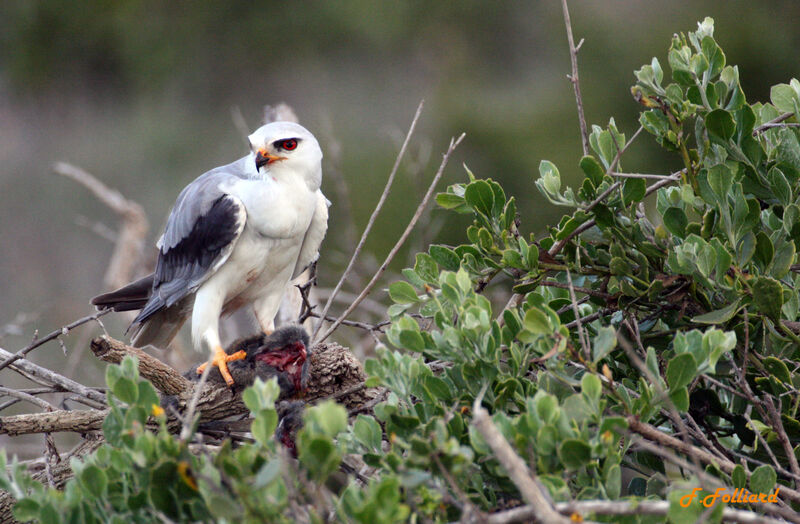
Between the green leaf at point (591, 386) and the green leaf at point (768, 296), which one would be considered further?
the green leaf at point (768, 296)

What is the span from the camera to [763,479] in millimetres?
1729

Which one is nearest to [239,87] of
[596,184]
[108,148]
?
[108,148]

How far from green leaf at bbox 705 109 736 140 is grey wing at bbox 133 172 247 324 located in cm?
177

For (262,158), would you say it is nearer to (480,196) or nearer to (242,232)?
(242,232)

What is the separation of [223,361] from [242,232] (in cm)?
51

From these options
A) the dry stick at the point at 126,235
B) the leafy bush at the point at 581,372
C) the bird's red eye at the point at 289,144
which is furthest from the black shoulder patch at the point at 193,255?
the dry stick at the point at 126,235

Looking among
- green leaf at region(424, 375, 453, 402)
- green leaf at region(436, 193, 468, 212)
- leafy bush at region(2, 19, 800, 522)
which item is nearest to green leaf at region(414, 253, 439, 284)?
leafy bush at region(2, 19, 800, 522)

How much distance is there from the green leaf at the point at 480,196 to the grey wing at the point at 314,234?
1.30 metres

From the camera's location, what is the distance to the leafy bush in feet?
4.94

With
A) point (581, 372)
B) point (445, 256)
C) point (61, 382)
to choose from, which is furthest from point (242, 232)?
point (581, 372)

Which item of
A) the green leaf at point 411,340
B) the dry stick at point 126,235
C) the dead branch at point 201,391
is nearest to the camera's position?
the green leaf at point 411,340

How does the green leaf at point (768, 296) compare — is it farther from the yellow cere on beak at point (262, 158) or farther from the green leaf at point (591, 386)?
the yellow cere on beak at point (262, 158)

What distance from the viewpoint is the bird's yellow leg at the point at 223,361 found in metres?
2.85

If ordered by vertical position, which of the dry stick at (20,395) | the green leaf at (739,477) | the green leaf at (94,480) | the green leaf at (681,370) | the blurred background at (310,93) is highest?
the blurred background at (310,93)
